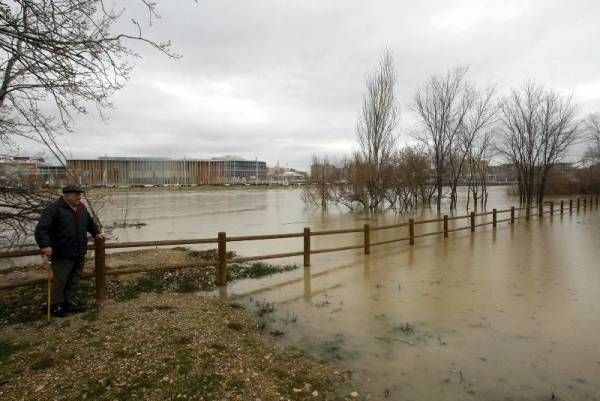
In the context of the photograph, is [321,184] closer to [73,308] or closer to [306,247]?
[306,247]

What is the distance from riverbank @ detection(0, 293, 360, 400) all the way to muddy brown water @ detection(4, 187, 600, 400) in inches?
22.5

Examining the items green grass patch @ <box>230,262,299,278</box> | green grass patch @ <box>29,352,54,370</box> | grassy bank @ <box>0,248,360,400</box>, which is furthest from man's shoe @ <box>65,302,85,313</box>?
green grass patch @ <box>230,262,299,278</box>

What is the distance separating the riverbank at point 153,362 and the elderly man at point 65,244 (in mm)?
323

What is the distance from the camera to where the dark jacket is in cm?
511

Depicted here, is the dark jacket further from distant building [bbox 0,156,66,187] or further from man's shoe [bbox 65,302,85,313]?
distant building [bbox 0,156,66,187]

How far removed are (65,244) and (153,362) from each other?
248 cm

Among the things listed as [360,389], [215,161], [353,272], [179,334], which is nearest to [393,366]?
[360,389]

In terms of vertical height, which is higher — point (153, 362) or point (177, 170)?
point (177, 170)

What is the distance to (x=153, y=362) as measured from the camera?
3900 millimetres

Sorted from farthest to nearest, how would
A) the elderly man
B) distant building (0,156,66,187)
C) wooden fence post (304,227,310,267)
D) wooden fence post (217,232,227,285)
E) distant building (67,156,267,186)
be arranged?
distant building (67,156,267,186), wooden fence post (304,227,310,267), wooden fence post (217,232,227,285), distant building (0,156,66,187), the elderly man

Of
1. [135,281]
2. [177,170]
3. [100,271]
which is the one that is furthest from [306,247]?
[177,170]

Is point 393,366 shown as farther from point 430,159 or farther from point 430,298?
point 430,159

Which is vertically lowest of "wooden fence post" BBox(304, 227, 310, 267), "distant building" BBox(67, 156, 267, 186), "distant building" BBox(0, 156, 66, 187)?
"wooden fence post" BBox(304, 227, 310, 267)

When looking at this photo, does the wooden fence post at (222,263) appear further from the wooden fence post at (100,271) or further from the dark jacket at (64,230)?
the dark jacket at (64,230)
